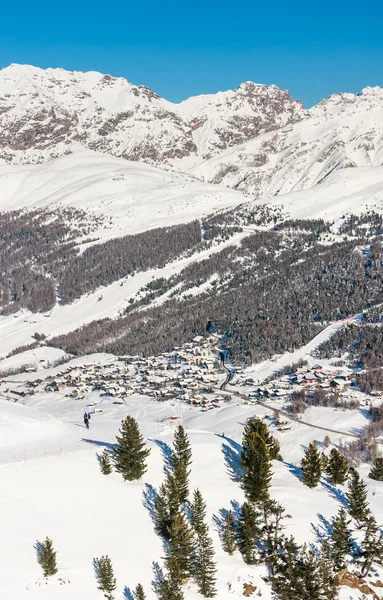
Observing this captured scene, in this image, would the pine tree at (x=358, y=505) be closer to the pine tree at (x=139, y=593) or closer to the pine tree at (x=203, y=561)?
the pine tree at (x=203, y=561)

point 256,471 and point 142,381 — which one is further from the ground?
point 256,471

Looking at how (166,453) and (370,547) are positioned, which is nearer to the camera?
(370,547)

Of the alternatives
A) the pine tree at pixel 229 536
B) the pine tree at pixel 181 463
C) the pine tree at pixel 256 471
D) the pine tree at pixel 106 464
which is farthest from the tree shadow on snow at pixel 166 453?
the pine tree at pixel 229 536

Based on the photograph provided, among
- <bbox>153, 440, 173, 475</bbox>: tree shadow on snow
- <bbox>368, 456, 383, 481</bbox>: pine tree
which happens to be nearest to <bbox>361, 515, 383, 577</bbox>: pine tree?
<bbox>153, 440, 173, 475</bbox>: tree shadow on snow

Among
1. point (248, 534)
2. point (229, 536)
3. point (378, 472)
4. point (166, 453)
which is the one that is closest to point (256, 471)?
point (248, 534)

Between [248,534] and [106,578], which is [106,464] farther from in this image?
[248,534]

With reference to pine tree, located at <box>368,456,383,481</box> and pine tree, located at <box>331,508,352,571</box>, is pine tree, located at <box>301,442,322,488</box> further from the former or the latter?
pine tree, located at <box>368,456,383,481</box>
